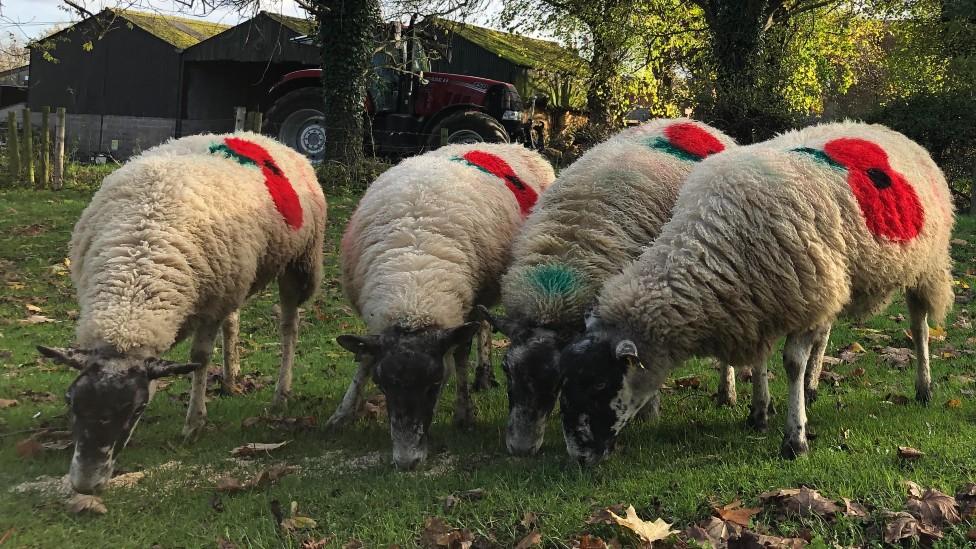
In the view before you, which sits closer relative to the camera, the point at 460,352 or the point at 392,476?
the point at 392,476

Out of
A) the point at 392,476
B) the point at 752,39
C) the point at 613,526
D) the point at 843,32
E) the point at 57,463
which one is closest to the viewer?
the point at 613,526

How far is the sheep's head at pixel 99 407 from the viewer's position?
4.23 metres

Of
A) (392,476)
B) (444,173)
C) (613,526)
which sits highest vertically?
(444,173)

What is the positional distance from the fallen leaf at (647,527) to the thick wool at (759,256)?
1210mm

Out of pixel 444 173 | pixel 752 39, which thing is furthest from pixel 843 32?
pixel 444 173

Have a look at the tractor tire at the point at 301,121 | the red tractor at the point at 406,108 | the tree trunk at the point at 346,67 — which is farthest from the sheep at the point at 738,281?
the tractor tire at the point at 301,121

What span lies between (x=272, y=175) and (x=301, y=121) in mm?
10217

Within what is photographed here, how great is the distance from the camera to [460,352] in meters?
5.50

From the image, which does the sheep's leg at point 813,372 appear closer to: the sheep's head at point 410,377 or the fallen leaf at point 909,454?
the fallen leaf at point 909,454

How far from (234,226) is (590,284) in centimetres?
251

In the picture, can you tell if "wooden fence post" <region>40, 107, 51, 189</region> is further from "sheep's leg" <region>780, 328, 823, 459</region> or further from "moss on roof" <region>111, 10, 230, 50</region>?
"sheep's leg" <region>780, 328, 823, 459</region>

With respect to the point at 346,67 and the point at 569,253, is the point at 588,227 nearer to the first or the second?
the point at 569,253

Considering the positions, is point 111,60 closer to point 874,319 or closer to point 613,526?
point 874,319

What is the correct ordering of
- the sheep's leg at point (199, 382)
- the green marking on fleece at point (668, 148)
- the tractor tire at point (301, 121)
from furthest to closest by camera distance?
1. the tractor tire at point (301, 121)
2. the green marking on fleece at point (668, 148)
3. the sheep's leg at point (199, 382)
